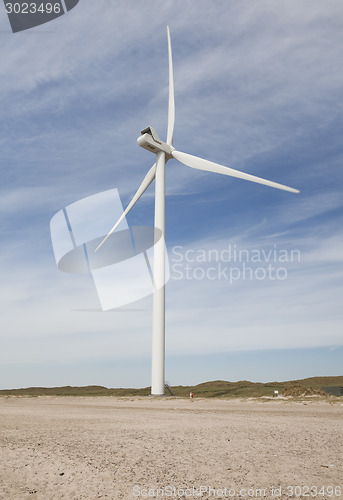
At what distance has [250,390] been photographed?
53.8m

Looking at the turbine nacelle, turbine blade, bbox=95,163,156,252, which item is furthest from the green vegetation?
the turbine nacelle

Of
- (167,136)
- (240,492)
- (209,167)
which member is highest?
(167,136)

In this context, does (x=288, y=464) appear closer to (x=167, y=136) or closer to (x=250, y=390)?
(x=250, y=390)

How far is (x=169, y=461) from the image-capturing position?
12438 mm

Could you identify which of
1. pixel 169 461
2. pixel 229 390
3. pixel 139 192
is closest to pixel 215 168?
pixel 139 192

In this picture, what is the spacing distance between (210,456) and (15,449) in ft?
20.4

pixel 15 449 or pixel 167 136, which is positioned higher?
pixel 167 136

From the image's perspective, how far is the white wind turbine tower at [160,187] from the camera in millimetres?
46312

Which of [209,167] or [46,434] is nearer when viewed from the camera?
[46,434]

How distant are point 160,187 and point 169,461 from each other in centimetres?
4261

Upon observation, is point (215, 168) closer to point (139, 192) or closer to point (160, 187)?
point (160, 187)

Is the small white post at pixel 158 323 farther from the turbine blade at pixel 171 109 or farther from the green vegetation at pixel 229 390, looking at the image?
the turbine blade at pixel 171 109

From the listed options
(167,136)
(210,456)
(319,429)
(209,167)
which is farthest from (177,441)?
(167,136)

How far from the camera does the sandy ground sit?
397 inches
